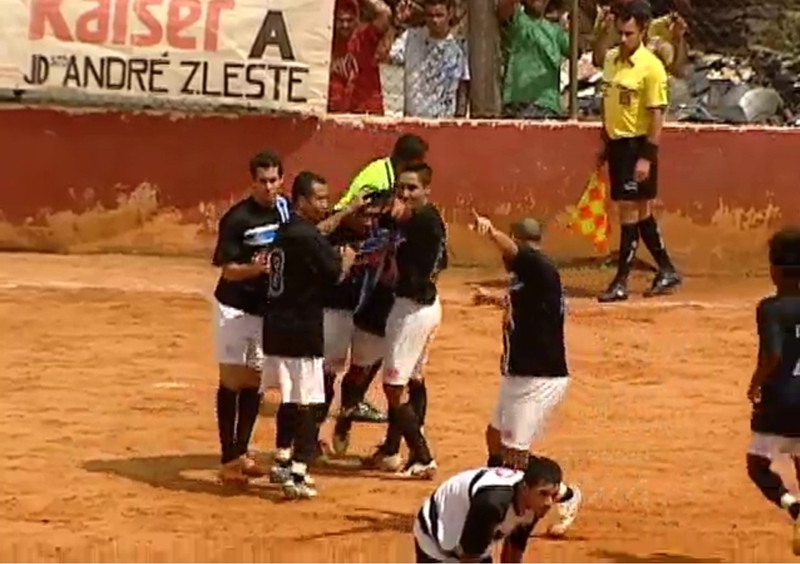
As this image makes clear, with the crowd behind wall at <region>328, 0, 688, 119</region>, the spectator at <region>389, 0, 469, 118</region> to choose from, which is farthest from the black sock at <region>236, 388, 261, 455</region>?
the spectator at <region>389, 0, 469, 118</region>

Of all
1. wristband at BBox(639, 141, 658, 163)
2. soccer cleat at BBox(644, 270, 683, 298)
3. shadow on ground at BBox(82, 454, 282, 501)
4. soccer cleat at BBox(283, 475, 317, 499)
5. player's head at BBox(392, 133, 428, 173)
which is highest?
wristband at BBox(639, 141, 658, 163)

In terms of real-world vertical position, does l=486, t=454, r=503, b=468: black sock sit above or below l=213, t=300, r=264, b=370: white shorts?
below

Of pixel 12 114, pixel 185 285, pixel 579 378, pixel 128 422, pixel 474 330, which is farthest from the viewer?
pixel 12 114

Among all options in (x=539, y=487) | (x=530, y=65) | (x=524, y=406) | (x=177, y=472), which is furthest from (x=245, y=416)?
(x=530, y=65)

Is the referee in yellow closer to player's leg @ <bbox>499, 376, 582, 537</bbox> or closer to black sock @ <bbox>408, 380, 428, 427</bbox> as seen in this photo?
black sock @ <bbox>408, 380, 428, 427</bbox>

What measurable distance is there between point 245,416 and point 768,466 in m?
2.91

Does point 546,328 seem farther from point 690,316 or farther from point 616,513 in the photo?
point 690,316

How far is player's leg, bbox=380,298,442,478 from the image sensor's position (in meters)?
11.5

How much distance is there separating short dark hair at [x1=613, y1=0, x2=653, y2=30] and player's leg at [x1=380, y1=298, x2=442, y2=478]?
5.03 metres

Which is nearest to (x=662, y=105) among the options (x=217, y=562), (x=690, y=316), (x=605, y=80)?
(x=605, y=80)

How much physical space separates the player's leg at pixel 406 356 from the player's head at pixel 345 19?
704 cm

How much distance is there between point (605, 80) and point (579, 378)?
312 cm

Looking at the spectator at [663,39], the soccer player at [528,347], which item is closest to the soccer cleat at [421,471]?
the soccer player at [528,347]

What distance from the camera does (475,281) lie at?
679 inches
